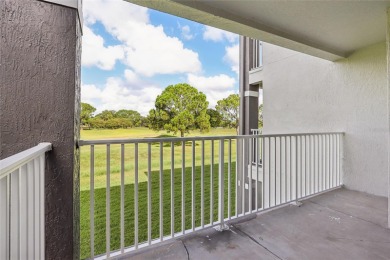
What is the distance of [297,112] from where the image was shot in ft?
16.5

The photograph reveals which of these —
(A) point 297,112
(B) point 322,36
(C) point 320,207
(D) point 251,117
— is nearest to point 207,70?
(D) point 251,117

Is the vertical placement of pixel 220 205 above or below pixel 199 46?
below

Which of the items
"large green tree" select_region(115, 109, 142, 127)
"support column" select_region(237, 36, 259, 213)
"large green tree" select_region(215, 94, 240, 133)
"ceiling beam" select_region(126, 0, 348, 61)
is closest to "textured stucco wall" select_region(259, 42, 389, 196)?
"ceiling beam" select_region(126, 0, 348, 61)

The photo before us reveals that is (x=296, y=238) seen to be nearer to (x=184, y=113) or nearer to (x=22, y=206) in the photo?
(x=22, y=206)

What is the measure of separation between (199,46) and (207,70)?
1446 millimetres

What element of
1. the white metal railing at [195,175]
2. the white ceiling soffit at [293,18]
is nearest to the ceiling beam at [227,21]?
the white ceiling soffit at [293,18]

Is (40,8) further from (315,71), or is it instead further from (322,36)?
(315,71)

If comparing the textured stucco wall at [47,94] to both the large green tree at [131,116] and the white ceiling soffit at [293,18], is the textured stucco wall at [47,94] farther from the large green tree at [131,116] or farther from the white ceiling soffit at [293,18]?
the large green tree at [131,116]

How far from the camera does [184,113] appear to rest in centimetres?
923

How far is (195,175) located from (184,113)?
665cm

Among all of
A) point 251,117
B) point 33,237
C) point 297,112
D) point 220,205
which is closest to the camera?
point 33,237

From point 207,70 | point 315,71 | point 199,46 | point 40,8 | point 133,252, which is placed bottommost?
point 133,252

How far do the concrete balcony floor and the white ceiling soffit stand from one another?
2.42m

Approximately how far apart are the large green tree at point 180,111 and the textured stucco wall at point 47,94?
A: 272 inches
